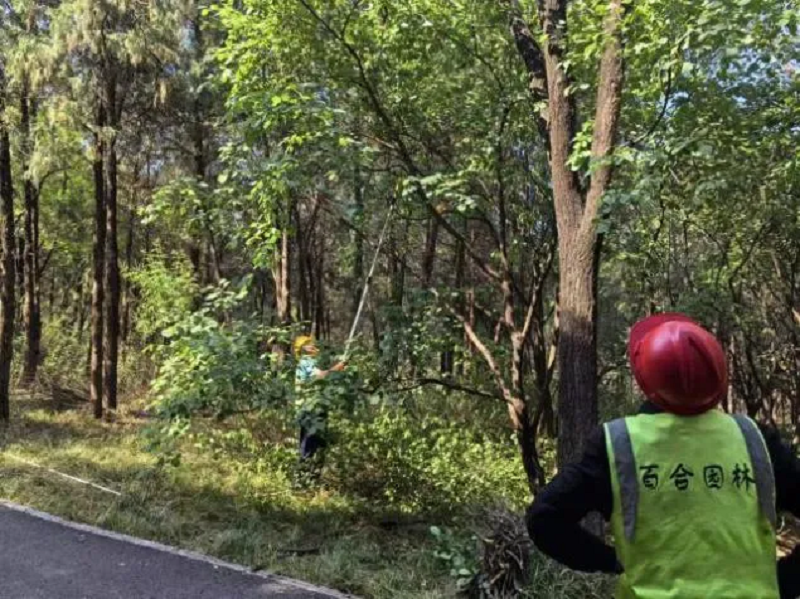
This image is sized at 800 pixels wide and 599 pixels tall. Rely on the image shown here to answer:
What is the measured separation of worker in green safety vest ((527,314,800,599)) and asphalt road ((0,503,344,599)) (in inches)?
168

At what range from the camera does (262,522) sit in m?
7.51

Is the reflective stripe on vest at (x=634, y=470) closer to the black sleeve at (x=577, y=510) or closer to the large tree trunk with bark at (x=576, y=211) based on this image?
the black sleeve at (x=577, y=510)

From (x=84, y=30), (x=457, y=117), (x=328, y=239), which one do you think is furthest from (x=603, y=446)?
(x=328, y=239)

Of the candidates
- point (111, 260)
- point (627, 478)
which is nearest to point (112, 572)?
point (627, 478)

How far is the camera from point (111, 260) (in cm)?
1360

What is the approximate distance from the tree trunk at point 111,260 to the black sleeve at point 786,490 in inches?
492

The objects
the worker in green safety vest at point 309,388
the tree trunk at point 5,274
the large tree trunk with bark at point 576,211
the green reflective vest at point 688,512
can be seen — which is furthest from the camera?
the tree trunk at point 5,274

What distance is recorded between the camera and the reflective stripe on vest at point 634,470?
5.45 feet

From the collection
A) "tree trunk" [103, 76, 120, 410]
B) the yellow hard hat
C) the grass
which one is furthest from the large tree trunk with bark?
"tree trunk" [103, 76, 120, 410]

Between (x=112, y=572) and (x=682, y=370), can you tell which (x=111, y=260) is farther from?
(x=682, y=370)

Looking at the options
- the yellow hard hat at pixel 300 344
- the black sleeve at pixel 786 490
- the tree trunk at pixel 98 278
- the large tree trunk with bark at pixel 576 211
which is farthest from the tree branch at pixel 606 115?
the tree trunk at pixel 98 278

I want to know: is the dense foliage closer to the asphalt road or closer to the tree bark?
the asphalt road

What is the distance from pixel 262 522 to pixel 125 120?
10583 millimetres

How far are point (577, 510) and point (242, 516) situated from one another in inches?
257
